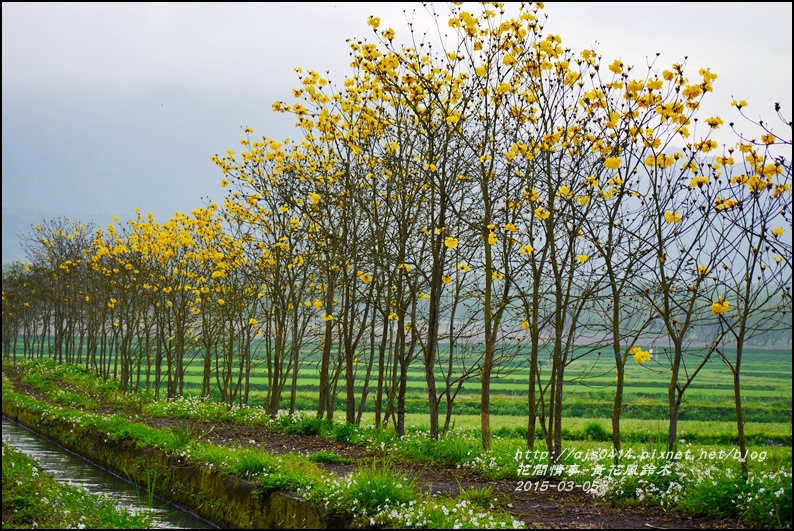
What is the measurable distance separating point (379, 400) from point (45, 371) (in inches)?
772

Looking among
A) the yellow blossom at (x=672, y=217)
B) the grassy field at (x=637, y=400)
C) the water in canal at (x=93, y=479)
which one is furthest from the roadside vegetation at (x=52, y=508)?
the grassy field at (x=637, y=400)

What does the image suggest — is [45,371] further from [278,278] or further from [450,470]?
[450,470]

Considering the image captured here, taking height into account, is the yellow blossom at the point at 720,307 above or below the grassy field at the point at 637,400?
above

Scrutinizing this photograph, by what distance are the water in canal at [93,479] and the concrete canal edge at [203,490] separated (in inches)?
5.2

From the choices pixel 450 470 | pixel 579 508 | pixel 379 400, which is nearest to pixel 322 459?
pixel 450 470

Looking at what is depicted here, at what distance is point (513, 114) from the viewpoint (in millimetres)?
8320

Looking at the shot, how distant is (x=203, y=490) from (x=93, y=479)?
10.3 feet

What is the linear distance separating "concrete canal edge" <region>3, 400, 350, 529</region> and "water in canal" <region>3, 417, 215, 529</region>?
0.13m

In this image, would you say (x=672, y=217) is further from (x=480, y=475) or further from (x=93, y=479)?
(x=93, y=479)

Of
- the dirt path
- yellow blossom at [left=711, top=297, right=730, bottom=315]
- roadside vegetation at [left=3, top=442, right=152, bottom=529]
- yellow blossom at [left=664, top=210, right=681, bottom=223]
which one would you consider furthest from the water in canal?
yellow blossom at [left=664, top=210, right=681, bottom=223]

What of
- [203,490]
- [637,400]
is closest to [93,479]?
[203,490]

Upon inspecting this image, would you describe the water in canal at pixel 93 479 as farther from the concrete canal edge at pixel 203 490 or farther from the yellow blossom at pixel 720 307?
the yellow blossom at pixel 720 307

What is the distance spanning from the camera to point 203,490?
28.7 ft

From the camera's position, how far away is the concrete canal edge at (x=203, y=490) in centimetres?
697
